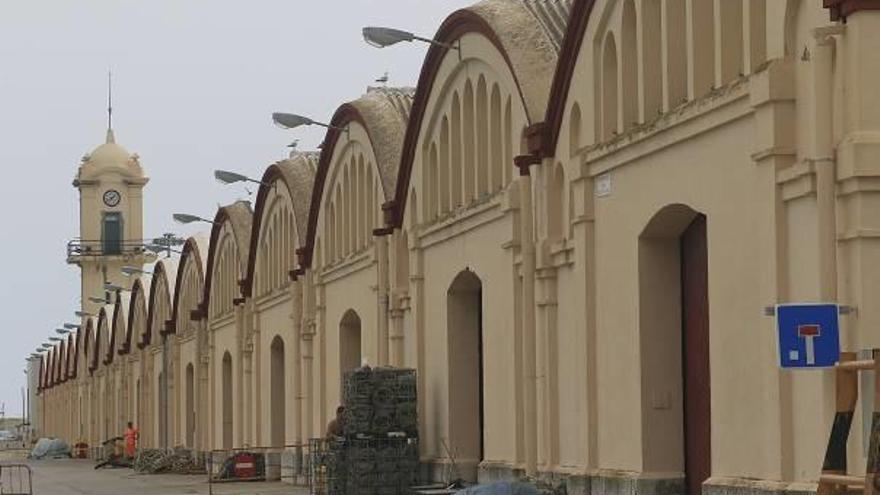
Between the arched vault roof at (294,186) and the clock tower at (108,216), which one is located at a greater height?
the clock tower at (108,216)

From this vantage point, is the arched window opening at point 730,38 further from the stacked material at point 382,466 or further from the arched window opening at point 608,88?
the stacked material at point 382,466

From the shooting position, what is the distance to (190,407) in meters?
65.7

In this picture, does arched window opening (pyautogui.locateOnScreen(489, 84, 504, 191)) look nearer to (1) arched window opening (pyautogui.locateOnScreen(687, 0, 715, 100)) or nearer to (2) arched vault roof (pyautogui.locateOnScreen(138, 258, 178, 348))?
(1) arched window opening (pyautogui.locateOnScreen(687, 0, 715, 100))

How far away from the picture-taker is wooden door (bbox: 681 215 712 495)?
2261 centimetres

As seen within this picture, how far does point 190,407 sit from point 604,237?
4252cm

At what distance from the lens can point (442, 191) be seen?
33812 mm

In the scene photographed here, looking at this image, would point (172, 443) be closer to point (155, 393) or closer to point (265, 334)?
point (155, 393)

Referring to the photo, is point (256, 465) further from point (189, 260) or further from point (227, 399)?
point (189, 260)

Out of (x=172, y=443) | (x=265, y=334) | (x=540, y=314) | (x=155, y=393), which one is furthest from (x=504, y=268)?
(x=155, y=393)

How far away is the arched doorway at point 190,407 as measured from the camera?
65.1 metres

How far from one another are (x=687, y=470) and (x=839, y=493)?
972 cm

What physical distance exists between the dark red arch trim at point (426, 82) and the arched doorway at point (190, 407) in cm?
2967

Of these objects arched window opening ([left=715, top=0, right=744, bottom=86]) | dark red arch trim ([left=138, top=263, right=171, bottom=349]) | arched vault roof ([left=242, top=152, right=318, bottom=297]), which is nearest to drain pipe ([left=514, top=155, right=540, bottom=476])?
arched window opening ([left=715, top=0, right=744, bottom=86])

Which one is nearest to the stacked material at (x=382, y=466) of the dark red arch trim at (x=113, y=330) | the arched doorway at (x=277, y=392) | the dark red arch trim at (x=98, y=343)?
the arched doorway at (x=277, y=392)
